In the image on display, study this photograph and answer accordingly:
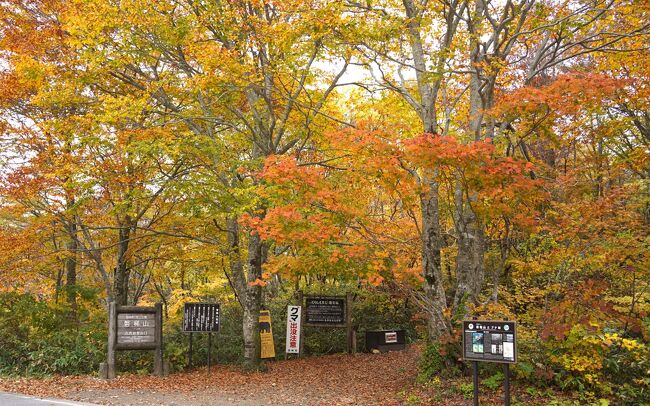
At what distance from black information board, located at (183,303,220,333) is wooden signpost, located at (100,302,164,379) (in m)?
0.71

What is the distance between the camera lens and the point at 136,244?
1431 centimetres

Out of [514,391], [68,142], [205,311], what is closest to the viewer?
[514,391]

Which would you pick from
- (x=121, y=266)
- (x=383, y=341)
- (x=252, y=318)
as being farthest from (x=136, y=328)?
(x=383, y=341)

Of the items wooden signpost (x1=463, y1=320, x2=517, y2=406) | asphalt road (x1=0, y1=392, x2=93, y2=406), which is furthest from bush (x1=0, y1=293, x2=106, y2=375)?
wooden signpost (x1=463, y1=320, x2=517, y2=406)

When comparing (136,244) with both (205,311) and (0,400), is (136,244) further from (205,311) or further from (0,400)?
(0,400)

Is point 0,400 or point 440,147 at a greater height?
point 440,147

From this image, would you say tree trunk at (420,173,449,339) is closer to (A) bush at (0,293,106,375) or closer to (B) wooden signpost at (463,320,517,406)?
(B) wooden signpost at (463,320,517,406)

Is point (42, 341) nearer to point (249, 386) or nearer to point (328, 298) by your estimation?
point (249, 386)

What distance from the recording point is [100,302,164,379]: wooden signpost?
11578 mm

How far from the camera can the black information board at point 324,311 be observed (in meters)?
14.6

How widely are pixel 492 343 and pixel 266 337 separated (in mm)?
8069

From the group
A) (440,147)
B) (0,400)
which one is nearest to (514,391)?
(440,147)

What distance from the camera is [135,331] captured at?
11836 millimetres

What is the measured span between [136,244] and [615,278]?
1254 centimetres
